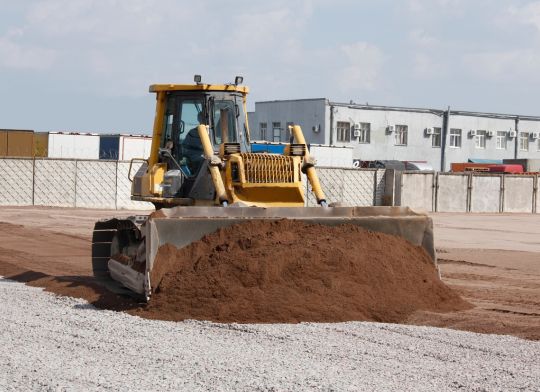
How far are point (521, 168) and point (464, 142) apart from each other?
17518 millimetres

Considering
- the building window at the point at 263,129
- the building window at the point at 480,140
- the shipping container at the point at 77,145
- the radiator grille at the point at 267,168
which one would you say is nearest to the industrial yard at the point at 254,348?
the radiator grille at the point at 267,168

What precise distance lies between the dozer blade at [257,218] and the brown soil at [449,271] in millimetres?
535

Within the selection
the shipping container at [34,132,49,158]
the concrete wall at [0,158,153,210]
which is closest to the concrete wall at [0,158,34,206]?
the concrete wall at [0,158,153,210]

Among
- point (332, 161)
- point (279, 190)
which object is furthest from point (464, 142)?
point (279, 190)

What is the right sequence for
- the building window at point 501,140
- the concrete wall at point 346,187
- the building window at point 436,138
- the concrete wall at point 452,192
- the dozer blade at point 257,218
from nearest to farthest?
the dozer blade at point 257,218, the concrete wall at point 346,187, the concrete wall at point 452,192, the building window at point 436,138, the building window at point 501,140

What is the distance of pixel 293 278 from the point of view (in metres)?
11.2

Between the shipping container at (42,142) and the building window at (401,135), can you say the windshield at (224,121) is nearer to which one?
the shipping container at (42,142)

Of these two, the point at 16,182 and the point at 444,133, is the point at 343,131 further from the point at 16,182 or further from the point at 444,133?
the point at 16,182

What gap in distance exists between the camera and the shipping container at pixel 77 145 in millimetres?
47594

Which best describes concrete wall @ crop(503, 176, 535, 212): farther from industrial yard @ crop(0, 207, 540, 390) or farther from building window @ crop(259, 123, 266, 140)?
industrial yard @ crop(0, 207, 540, 390)

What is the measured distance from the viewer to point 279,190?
1315 cm

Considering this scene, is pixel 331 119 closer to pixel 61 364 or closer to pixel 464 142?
pixel 464 142

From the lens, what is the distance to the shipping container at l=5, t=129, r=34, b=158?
4428 centimetres

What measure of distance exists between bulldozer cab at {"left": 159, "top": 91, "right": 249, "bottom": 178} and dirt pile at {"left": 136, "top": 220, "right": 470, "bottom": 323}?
8.78 ft
